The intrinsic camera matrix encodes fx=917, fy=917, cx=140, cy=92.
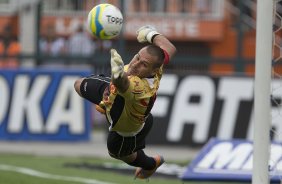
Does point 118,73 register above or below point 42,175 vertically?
above

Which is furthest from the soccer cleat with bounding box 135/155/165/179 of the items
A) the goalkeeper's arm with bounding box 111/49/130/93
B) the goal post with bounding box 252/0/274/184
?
the goalkeeper's arm with bounding box 111/49/130/93

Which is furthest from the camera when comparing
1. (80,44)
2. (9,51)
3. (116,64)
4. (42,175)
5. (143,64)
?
(80,44)

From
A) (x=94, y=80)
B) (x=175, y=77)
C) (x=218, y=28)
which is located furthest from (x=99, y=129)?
(x=94, y=80)

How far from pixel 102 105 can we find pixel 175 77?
911cm

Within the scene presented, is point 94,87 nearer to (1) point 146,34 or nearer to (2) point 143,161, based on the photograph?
(1) point 146,34

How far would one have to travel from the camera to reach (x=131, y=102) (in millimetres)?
8664

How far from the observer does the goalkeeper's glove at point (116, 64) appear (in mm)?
7762

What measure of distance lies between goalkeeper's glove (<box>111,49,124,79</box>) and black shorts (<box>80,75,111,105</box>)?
1.24m

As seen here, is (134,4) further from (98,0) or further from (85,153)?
(85,153)

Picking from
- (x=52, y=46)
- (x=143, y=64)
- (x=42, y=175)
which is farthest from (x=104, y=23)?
(x=52, y=46)

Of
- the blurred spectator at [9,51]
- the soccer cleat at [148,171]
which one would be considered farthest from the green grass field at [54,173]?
the blurred spectator at [9,51]

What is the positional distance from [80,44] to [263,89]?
1214 cm

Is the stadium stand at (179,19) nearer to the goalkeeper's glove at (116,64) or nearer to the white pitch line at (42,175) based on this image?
the white pitch line at (42,175)

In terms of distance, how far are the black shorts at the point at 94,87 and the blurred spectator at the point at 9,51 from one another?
1043 cm
